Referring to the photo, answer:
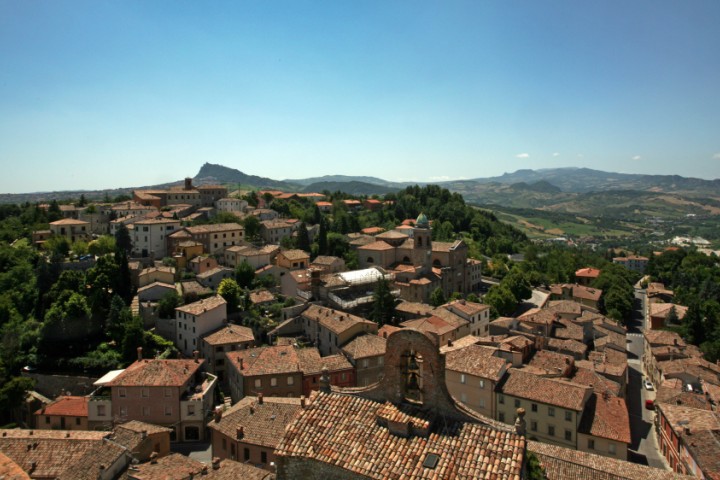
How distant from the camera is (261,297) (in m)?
48.9

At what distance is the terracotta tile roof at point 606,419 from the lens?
96.0 feet

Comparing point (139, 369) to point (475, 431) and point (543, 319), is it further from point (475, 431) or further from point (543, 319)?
point (543, 319)

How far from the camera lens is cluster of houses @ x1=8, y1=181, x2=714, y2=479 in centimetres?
1126

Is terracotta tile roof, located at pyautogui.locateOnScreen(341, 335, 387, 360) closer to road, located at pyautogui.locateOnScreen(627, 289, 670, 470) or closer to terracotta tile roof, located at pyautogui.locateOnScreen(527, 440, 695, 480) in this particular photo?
terracotta tile roof, located at pyautogui.locateOnScreen(527, 440, 695, 480)

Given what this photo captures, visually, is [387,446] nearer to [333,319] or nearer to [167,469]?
[167,469]

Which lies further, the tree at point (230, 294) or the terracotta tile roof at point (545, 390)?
the tree at point (230, 294)

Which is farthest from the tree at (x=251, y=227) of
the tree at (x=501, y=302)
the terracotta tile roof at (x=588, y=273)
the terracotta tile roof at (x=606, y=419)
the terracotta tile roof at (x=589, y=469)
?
the terracotta tile roof at (x=588, y=273)

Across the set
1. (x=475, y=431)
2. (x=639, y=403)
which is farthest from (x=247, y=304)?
(x=475, y=431)

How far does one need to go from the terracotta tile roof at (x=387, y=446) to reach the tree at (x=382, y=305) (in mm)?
33299

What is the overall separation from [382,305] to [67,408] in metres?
25.2

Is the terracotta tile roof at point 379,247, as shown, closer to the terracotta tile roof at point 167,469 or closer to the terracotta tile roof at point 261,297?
the terracotta tile roof at point 261,297

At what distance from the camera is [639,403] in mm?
41812

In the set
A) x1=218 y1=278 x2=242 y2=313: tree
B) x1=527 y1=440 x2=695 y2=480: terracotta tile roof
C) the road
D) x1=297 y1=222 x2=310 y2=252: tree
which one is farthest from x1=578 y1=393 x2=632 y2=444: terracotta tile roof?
x1=297 y1=222 x2=310 y2=252: tree

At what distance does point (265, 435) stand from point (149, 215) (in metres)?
48.1
